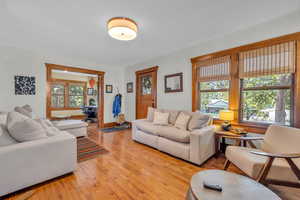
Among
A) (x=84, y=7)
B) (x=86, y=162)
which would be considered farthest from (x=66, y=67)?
(x=86, y=162)

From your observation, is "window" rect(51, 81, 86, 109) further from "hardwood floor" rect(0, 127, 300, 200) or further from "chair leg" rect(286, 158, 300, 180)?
"chair leg" rect(286, 158, 300, 180)

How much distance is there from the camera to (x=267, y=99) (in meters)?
2.42

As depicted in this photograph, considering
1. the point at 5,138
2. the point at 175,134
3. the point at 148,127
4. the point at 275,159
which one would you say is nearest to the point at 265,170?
the point at 275,159

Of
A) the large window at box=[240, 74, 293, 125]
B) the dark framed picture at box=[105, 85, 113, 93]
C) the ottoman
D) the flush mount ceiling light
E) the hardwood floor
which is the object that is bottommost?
the hardwood floor

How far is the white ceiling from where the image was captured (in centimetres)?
186

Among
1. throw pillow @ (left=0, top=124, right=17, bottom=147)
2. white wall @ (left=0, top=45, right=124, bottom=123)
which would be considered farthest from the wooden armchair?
white wall @ (left=0, top=45, right=124, bottom=123)

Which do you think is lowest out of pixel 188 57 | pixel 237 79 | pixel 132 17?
pixel 237 79

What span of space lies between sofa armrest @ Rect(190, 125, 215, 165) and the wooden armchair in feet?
1.40

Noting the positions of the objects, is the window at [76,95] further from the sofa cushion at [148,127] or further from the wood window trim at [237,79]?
the wood window trim at [237,79]

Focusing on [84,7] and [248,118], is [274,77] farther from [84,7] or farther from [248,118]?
[84,7]

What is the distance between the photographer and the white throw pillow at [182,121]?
108 inches

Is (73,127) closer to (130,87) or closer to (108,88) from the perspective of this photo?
(108,88)

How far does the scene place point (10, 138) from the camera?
1.69 meters

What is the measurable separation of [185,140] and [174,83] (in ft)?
5.95
